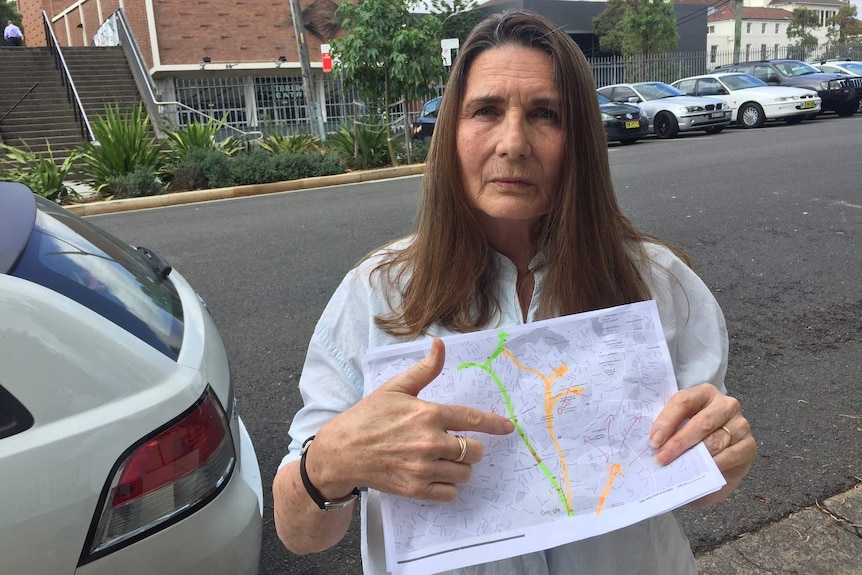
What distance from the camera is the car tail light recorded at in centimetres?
169

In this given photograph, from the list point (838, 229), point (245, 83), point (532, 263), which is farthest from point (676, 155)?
point (245, 83)

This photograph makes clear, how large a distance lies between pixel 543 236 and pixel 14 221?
5.07 ft

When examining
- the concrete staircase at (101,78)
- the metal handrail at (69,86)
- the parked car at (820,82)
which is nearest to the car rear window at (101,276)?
the metal handrail at (69,86)

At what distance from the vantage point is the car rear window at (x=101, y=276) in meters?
1.93

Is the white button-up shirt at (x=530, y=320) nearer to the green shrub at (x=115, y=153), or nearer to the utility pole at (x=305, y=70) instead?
the green shrub at (x=115, y=153)

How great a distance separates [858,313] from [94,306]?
4.93 m

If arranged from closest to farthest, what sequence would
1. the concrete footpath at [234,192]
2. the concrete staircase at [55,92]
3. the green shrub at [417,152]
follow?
the concrete footpath at [234,192] → the green shrub at [417,152] → the concrete staircase at [55,92]

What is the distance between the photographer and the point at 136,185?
1141cm

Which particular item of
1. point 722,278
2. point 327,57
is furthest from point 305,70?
point 722,278

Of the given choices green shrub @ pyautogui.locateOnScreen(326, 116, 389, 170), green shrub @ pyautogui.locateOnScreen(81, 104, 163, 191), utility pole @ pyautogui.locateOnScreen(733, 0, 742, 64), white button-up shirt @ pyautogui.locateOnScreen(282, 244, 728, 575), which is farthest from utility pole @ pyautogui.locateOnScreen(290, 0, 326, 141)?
utility pole @ pyautogui.locateOnScreen(733, 0, 742, 64)

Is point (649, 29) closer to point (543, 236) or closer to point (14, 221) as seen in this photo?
point (14, 221)

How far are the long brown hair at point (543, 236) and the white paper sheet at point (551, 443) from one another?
0.16 m

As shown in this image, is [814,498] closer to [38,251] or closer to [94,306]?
[94,306]

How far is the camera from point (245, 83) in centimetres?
2773
